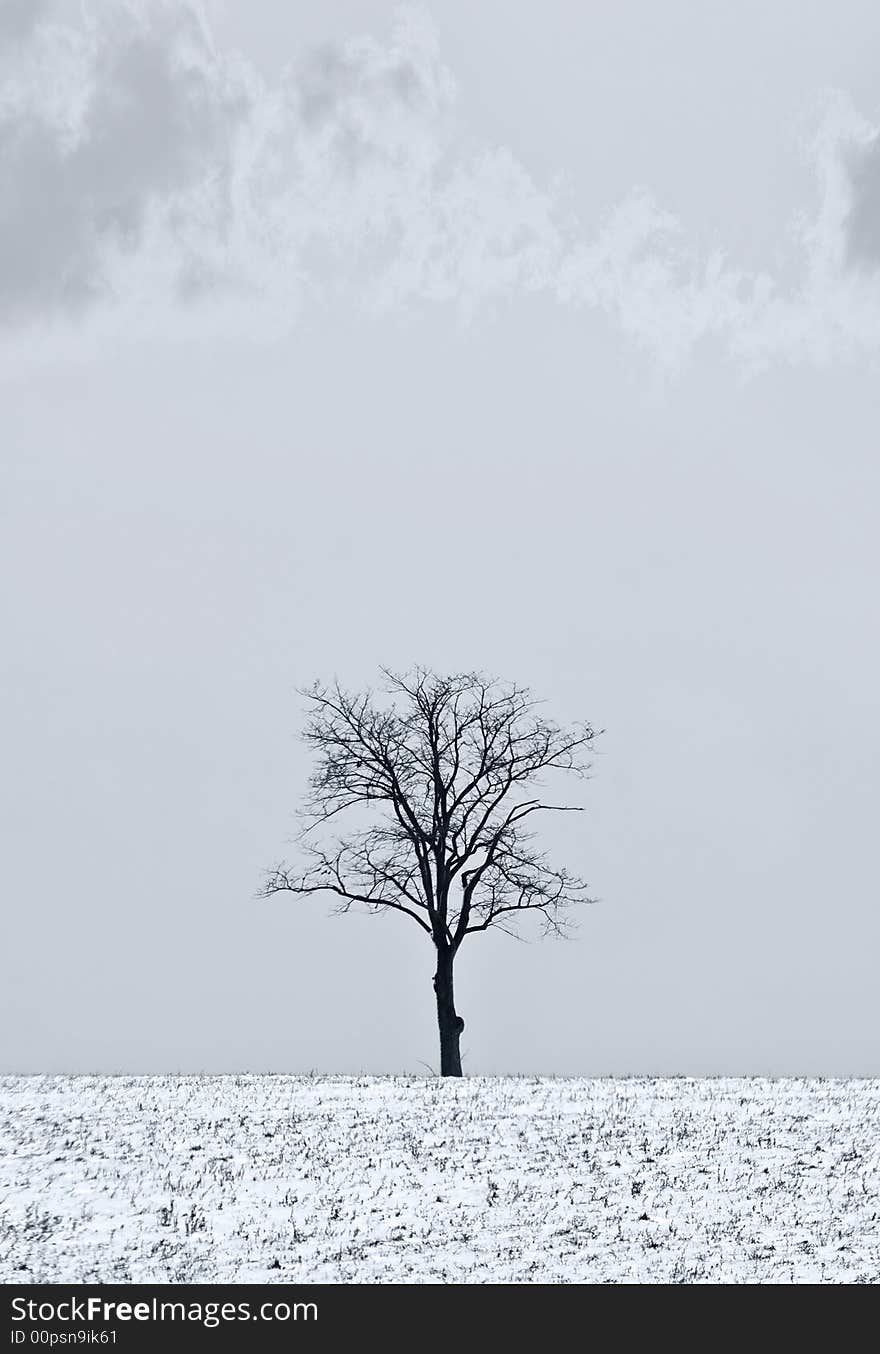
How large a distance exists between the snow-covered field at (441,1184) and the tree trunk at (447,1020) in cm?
545

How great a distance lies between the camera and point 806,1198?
68.4 ft

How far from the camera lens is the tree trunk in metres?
36.0

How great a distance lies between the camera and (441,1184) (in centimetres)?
2205

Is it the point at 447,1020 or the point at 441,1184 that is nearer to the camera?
the point at 441,1184

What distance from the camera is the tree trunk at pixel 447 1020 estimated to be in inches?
1419

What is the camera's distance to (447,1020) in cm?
3625

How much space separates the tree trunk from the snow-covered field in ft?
17.9

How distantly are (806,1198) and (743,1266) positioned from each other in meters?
3.86

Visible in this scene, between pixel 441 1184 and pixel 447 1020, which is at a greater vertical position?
pixel 447 1020

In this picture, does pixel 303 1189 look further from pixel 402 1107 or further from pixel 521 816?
pixel 521 816

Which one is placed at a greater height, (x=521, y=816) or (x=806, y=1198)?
(x=521, y=816)

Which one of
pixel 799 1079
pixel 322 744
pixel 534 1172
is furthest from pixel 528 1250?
pixel 322 744

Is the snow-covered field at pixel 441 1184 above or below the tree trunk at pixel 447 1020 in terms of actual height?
below

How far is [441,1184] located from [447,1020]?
1423 centimetres
